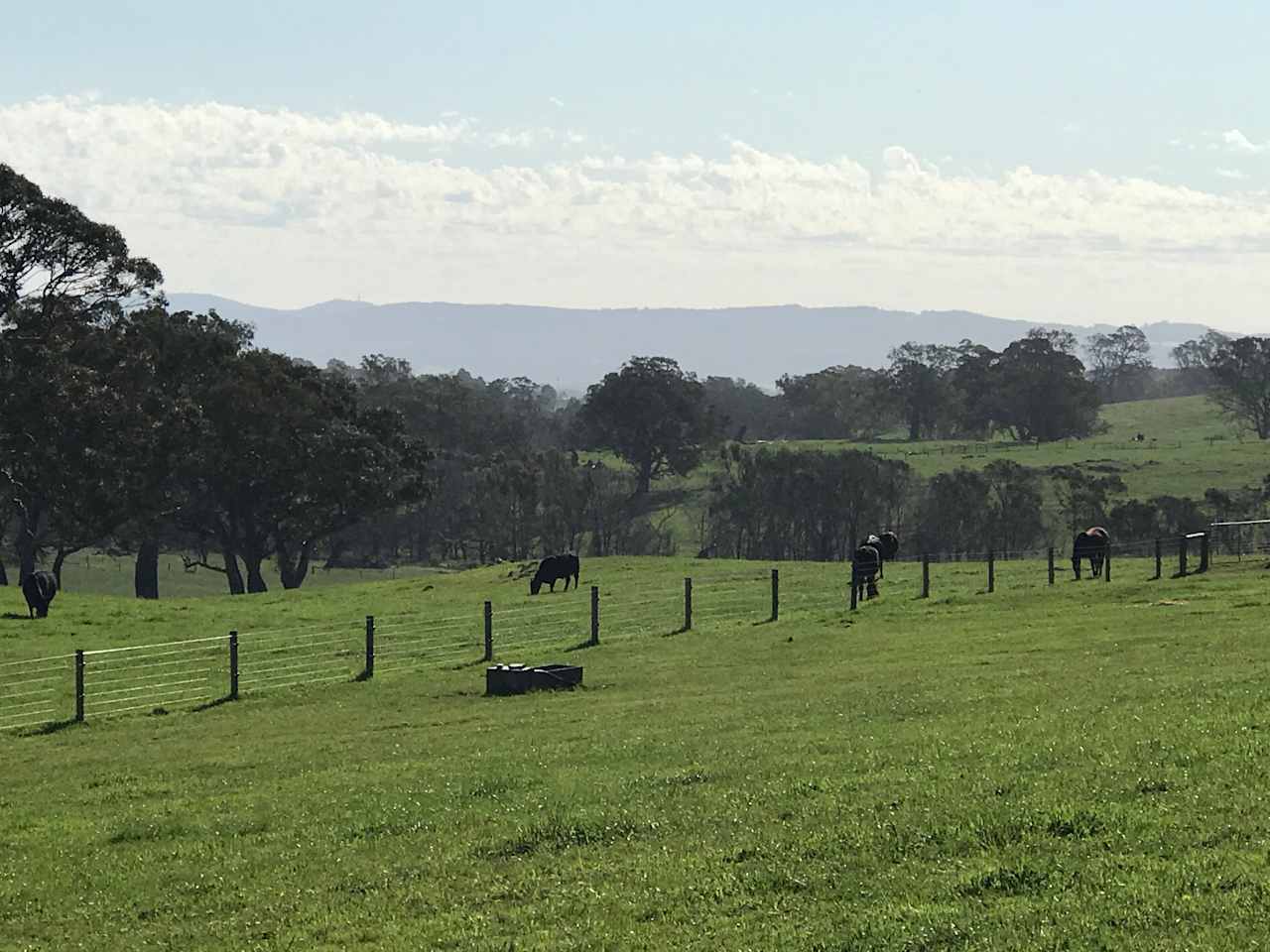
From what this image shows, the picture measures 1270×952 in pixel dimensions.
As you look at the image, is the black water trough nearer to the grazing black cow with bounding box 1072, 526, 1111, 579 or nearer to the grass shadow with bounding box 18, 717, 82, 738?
the grass shadow with bounding box 18, 717, 82, 738

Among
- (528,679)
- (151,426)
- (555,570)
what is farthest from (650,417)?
(528,679)

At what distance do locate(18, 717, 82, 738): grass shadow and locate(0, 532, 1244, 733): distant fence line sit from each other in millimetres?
63

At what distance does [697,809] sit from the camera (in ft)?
46.0

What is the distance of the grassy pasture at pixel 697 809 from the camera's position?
10539mm

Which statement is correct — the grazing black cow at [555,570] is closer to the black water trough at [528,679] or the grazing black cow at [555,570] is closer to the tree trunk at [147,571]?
the black water trough at [528,679]

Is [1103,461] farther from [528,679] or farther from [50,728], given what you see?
[50,728]

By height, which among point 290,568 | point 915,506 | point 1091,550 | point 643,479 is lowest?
point 290,568

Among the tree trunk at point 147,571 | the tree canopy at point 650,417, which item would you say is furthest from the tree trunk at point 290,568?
the tree canopy at point 650,417

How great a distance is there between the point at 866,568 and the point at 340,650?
14389mm

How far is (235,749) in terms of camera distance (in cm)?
2130

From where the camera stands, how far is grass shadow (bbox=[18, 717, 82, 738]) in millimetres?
24797

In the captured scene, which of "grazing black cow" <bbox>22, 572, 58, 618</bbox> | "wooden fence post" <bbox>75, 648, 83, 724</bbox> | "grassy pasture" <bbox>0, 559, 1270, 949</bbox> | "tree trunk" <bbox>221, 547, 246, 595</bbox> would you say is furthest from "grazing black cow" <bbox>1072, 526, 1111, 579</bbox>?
"tree trunk" <bbox>221, 547, 246, 595</bbox>

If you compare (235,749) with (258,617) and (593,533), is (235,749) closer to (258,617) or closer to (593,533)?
(258,617)

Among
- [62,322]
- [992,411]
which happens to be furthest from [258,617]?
[992,411]
